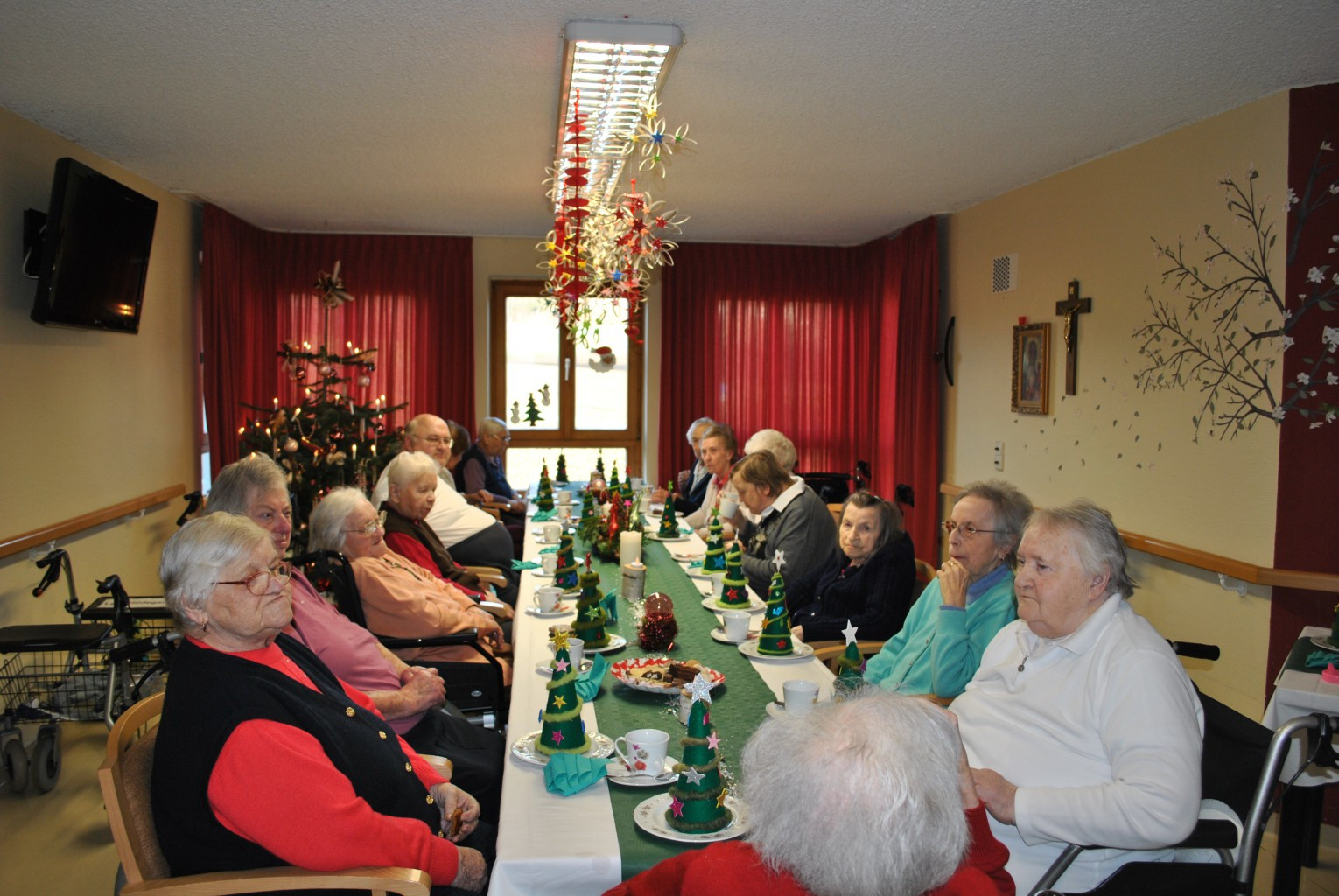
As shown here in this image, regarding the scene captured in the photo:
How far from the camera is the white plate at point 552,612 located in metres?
3.22

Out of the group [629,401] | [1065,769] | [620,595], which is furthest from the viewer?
[629,401]

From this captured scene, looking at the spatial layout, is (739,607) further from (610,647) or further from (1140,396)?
(1140,396)

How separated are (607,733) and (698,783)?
53 centimetres

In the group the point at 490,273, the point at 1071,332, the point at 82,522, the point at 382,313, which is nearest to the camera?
the point at 82,522

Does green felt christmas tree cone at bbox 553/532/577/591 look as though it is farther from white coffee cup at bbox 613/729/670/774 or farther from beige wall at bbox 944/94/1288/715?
beige wall at bbox 944/94/1288/715

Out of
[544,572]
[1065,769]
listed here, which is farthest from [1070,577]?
[544,572]

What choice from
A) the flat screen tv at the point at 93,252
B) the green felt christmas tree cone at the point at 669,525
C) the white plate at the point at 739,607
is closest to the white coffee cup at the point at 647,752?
the white plate at the point at 739,607

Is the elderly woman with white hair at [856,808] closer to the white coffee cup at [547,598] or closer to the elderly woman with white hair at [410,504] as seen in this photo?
the white coffee cup at [547,598]

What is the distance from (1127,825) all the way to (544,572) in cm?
262

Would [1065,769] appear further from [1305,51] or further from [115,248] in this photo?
[115,248]

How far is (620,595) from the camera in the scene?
356 centimetres

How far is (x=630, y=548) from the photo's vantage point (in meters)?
3.83

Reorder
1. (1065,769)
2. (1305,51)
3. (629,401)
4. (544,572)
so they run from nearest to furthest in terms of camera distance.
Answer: (1065,769), (1305,51), (544,572), (629,401)

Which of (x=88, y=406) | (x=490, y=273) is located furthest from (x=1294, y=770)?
(x=490, y=273)
